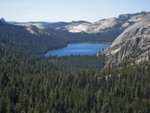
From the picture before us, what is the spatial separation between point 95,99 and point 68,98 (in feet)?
51.7

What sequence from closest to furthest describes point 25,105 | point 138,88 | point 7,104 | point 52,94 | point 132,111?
point 7,104, point 25,105, point 132,111, point 52,94, point 138,88

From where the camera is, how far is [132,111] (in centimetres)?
17188

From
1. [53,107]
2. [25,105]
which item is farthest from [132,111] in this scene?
[25,105]

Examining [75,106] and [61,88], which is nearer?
[75,106]

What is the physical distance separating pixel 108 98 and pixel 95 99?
796 cm

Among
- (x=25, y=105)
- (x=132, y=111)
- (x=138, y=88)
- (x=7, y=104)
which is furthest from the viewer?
(x=138, y=88)

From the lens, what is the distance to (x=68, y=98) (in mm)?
178875

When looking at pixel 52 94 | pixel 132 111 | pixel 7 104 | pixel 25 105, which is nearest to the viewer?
pixel 7 104

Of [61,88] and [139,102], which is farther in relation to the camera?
A: [61,88]

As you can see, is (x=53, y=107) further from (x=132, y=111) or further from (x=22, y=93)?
(x=132, y=111)

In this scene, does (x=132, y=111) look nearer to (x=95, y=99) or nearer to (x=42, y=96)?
(x=95, y=99)

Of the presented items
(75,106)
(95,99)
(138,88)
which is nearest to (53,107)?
(75,106)

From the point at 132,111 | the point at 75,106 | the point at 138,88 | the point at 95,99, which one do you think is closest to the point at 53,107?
the point at 75,106

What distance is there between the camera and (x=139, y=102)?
586 ft
